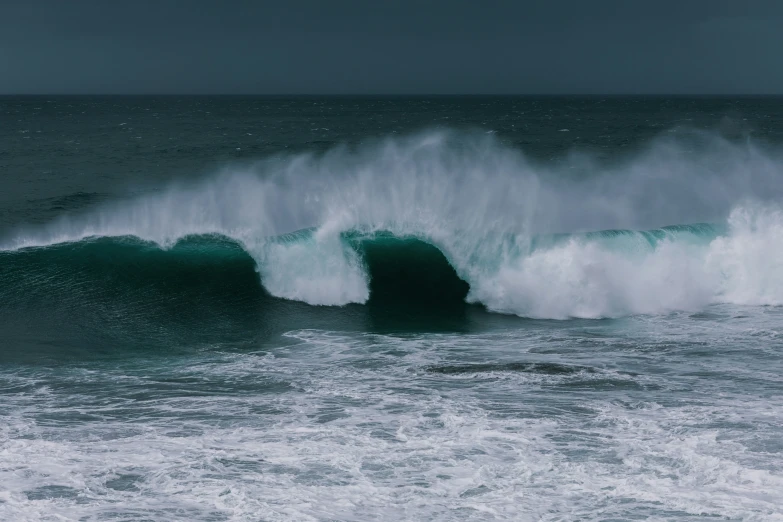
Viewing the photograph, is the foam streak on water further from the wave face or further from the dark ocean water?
the wave face

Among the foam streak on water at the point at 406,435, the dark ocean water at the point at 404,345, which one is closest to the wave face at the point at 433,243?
the dark ocean water at the point at 404,345

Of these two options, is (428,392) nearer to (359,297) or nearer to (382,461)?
(382,461)

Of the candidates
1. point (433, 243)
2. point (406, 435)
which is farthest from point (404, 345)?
point (433, 243)

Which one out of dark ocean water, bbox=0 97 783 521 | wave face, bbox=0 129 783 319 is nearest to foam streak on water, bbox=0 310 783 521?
dark ocean water, bbox=0 97 783 521

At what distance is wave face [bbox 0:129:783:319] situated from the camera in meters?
16.1

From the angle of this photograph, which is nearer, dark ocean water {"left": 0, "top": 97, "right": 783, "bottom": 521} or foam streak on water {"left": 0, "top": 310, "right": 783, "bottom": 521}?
foam streak on water {"left": 0, "top": 310, "right": 783, "bottom": 521}

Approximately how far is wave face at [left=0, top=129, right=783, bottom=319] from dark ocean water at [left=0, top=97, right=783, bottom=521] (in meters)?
0.06

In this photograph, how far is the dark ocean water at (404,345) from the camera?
773cm

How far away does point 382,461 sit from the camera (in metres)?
8.28

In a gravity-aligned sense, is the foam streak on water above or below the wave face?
below

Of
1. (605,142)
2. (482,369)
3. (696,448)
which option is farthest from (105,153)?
(696,448)

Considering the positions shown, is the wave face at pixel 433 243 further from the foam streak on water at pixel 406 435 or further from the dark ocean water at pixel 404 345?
the foam streak on water at pixel 406 435

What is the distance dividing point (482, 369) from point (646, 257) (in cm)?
706

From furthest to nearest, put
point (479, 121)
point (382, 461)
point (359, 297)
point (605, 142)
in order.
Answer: point (479, 121) < point (605, 142) < point (359, 297) < point (382, 461)
